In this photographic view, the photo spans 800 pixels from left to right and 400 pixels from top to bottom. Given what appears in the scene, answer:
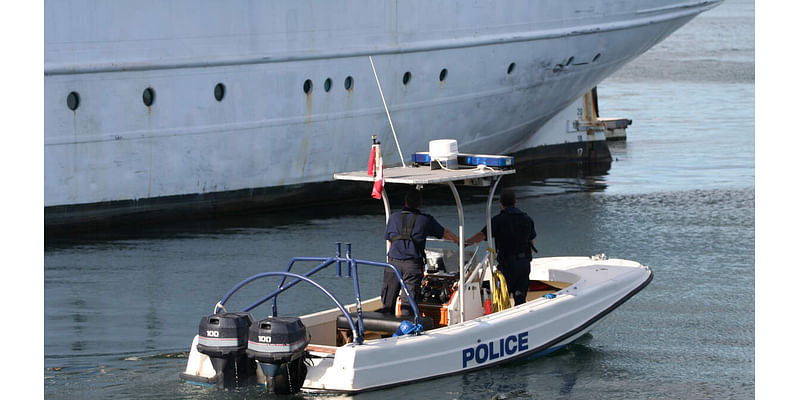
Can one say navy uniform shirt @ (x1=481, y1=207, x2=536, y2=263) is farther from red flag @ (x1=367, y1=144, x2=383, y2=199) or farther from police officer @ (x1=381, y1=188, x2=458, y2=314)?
red flag @ (x1=367, y1=144, x2=383, y2=199)

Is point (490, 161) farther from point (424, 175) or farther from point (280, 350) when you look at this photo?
point (280, 350)

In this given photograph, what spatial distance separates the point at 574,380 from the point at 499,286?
1111 mm

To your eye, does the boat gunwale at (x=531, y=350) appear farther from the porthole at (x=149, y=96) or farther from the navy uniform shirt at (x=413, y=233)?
the porthole at (x=149, y=96)

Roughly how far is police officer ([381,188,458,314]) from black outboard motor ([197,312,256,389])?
1510mm

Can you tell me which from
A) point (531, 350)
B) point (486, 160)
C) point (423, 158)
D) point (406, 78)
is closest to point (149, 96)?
point (406, 78)

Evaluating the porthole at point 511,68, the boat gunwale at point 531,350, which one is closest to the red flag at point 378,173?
the boat gunwale at point 531,350

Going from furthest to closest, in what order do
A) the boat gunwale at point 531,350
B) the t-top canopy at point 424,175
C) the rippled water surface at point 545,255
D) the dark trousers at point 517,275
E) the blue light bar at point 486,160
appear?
the dark trousers at point 517,275, the blue light bar at point 486,160, the rippled water surface at point 545,255, the t-top canopy at point 424,175, the boat gunwale at point 531,350

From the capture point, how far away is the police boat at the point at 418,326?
369 inches

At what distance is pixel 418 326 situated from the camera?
991 centimetres

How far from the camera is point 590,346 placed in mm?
11773

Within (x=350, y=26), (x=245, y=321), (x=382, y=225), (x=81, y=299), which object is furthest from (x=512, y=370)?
(x=350, y=26)

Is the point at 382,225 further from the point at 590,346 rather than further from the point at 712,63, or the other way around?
the point at 712,63

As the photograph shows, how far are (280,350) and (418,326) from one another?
1.29 metres

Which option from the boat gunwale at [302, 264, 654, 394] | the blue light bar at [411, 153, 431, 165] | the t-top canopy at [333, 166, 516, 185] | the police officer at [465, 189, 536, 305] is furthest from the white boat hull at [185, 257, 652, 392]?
the blue light bar at [411, 153, 431, 165]
